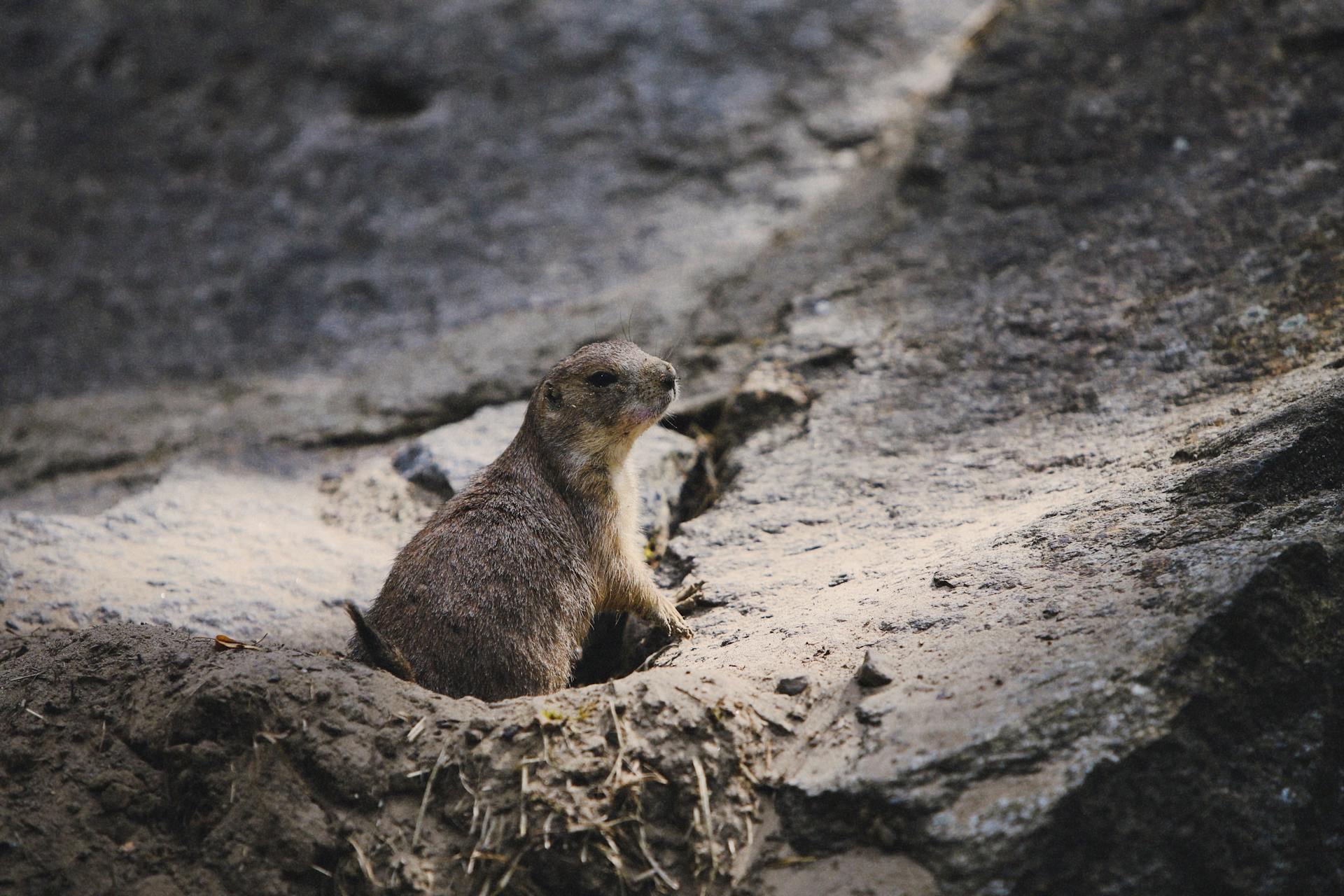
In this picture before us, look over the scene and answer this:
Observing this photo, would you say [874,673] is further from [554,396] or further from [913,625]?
[554,396]

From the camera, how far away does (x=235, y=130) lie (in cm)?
745

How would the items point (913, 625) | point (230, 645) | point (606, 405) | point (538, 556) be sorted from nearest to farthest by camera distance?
point (913, 625) → point (230, 645) → point (538, 556) → point (606, 405)

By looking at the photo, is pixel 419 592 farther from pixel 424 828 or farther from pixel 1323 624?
pixel 1323 624

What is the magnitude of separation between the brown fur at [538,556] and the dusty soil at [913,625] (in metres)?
0.29

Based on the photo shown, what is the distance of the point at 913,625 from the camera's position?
127 inches

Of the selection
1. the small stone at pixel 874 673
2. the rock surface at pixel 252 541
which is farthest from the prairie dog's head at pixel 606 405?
the small stone at pixel 874 673

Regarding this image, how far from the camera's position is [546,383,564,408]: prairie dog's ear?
4371mm

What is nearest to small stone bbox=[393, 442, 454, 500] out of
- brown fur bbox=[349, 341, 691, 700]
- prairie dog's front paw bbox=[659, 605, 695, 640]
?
brown fur bbox=[349, 341, 691, 700]

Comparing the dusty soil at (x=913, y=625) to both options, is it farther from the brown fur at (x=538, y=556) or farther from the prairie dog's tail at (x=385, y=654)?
the brown fur at (x=538, y=556)

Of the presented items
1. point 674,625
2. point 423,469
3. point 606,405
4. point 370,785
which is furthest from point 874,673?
point 423,469

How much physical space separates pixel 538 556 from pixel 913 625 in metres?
1.38

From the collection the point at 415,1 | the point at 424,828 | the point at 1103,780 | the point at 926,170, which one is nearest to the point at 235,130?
the point at 415,1

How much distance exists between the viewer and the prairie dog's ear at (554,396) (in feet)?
14.3

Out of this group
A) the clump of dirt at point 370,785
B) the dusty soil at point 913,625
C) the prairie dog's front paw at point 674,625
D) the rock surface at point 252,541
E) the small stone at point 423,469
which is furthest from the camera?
the small stone at point 423,469
